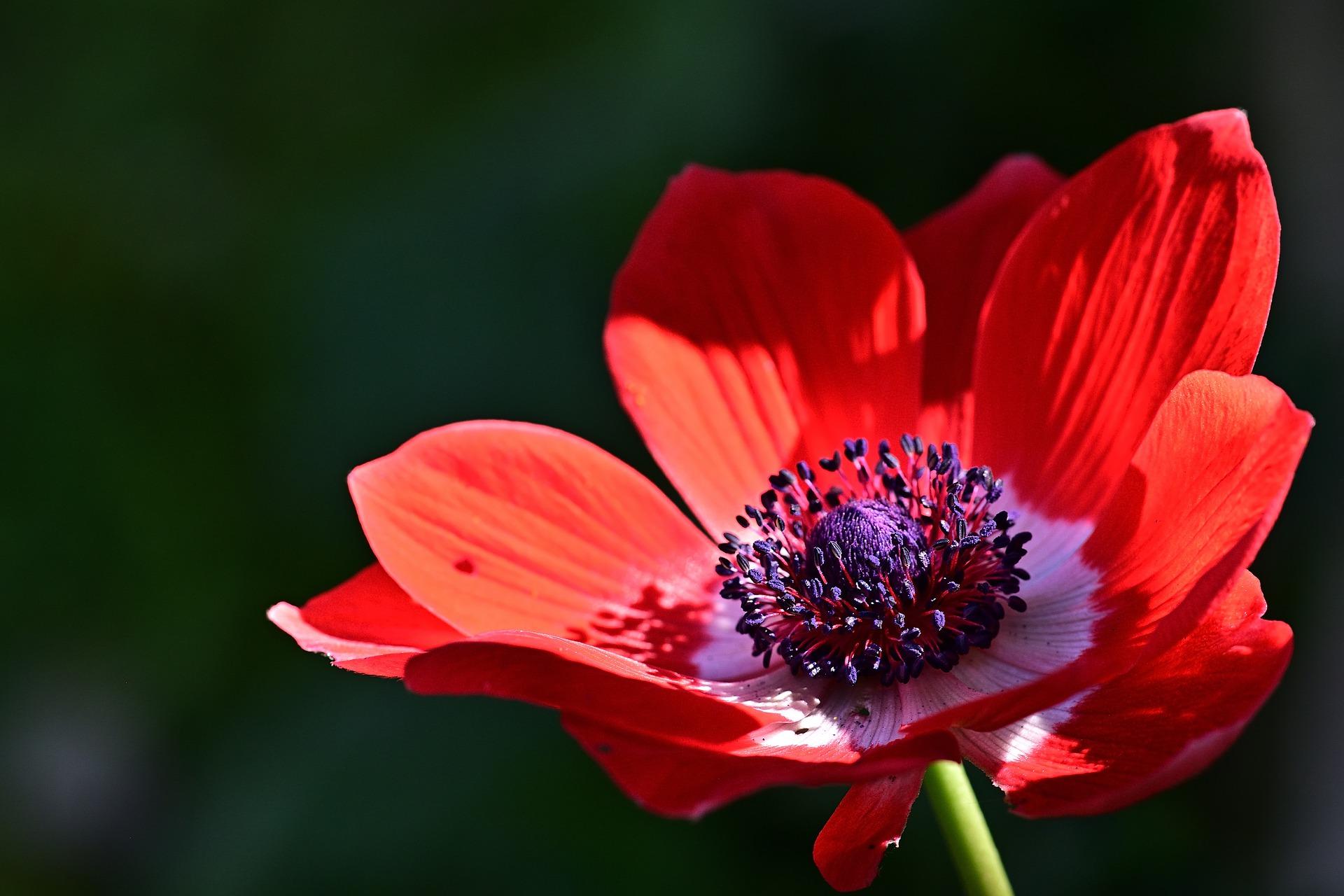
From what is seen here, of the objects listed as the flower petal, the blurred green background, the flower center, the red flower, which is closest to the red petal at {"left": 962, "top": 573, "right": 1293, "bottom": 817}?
the red flower

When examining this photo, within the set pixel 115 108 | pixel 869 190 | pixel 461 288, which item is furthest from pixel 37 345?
pixel 869 190

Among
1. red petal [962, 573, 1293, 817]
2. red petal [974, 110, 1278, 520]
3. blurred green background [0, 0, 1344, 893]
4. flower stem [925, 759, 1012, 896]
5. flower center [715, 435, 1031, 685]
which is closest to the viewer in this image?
red petal [962, 573, 1293, 817]

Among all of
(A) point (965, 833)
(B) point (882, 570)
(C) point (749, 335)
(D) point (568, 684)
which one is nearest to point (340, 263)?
(C) point (749, 335)

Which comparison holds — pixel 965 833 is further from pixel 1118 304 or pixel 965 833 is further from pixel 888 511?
pixel 1118 304

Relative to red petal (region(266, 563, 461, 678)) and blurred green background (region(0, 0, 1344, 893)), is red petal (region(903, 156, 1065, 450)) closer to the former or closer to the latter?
red petal (region(266, 563, 461, 678))

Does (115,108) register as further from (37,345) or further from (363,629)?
(363,629)

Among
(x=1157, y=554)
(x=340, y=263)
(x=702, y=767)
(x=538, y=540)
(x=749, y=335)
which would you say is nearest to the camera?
(x=702, y=767)
